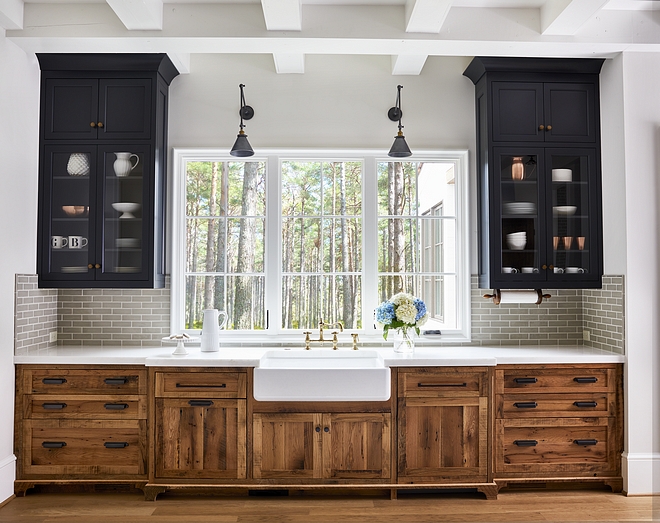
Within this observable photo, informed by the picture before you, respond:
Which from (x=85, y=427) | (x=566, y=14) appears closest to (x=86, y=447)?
(x=85, y=427)

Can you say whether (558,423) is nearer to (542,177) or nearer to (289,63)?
(542,177)

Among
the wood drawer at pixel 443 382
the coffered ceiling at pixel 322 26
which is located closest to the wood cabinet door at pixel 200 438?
the wood drawer at pixel 443 382

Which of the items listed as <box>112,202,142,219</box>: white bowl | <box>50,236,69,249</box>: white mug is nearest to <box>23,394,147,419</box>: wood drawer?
<box>50,236,69,249</box>: white mug

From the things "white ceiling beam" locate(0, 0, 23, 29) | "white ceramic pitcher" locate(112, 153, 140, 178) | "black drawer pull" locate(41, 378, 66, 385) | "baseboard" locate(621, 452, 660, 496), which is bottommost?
"baseboard" locate(621, 452, 660, 496)

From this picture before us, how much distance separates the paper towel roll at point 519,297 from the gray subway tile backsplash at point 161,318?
0.23 m

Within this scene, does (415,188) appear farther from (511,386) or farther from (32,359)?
(32,359)

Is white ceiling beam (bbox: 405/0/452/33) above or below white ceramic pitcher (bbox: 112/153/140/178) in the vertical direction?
above

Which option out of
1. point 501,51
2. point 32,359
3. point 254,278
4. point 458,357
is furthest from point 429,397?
point 32,359

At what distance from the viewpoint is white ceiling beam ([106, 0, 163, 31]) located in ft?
10.4

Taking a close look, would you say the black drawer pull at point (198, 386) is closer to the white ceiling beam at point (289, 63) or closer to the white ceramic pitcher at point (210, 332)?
the white ceramic pitcher at point (210, 332)

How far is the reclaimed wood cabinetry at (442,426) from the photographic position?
11.7 feet

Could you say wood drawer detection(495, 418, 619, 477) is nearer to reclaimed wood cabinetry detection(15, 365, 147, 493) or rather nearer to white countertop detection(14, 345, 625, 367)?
white countertop detection(14, 345, 625, 367)

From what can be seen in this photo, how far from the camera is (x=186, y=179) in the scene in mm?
4297

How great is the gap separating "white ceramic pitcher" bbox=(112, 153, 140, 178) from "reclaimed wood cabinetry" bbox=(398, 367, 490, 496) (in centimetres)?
232
